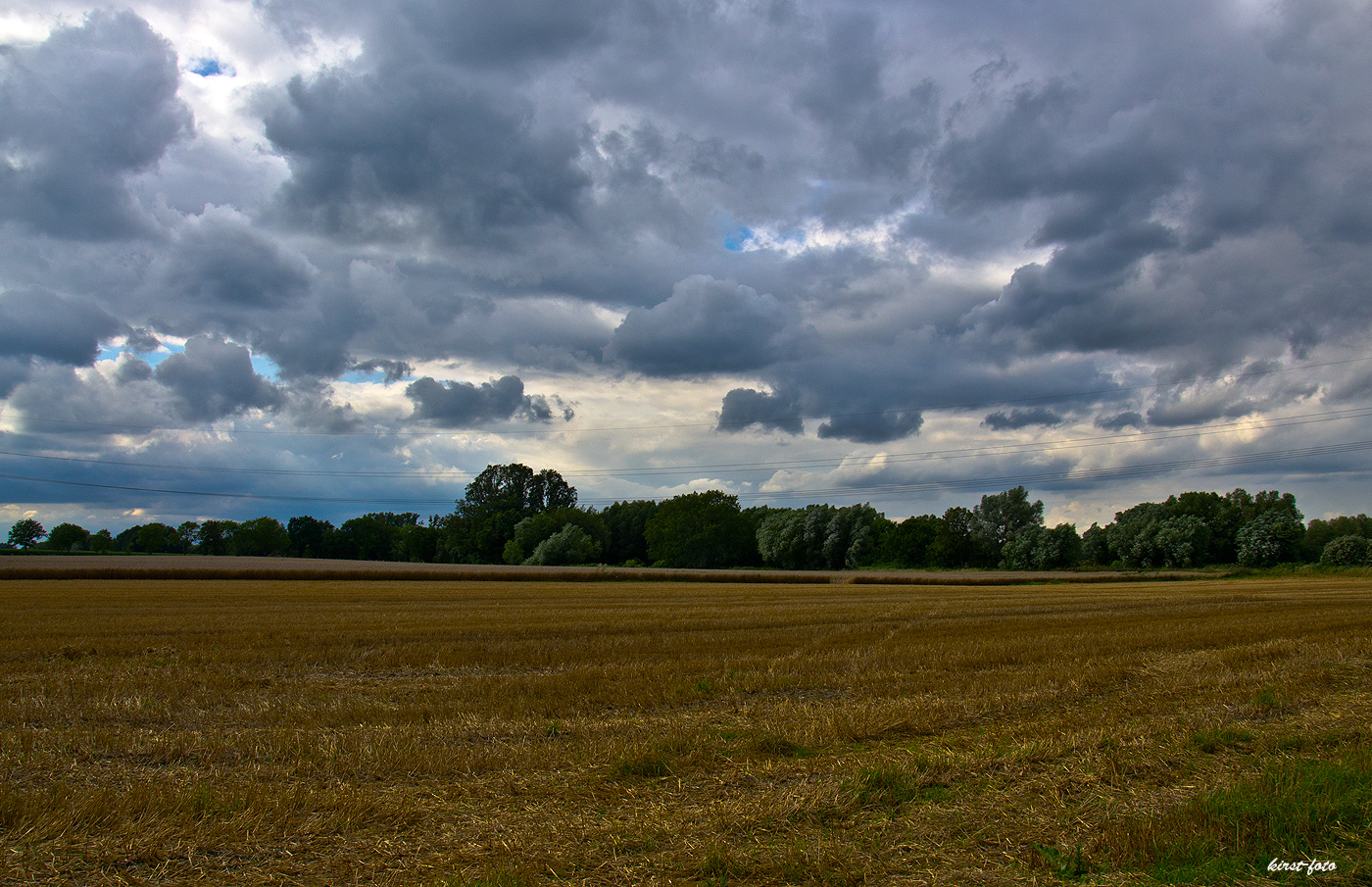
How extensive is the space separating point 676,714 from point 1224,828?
6.15m

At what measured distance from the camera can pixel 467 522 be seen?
154m

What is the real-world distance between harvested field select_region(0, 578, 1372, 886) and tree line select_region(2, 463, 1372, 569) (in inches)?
4030

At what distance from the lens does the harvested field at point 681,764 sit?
5.29 m

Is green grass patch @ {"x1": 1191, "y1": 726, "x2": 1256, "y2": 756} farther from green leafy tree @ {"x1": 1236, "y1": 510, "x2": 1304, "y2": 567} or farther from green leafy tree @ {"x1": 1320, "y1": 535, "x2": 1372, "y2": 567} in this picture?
green leafy tree @ {"x1": 1236, "y1": 510, "x2": 1304, "y2": 567}

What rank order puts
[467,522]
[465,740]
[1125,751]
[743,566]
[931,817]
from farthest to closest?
[467,522] < [743,566] < [465,740] < [1125,751] < [931,817]

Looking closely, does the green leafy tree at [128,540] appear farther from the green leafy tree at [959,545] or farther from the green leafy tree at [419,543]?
the green leafy tree at [959,545]

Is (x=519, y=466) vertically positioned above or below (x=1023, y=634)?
above

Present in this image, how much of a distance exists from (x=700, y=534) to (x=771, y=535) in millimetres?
11975

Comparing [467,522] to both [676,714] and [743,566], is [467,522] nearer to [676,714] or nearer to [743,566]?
[743,566]

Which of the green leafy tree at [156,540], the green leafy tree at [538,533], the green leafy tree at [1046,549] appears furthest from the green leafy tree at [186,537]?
the green leafy tree at [1046,549]

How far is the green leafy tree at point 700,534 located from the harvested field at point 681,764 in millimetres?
113867

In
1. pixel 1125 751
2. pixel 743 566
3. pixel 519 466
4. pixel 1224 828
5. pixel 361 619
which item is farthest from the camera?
pixel 519 466

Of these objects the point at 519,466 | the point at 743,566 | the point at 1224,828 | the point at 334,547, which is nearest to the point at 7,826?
the point at 1224,828

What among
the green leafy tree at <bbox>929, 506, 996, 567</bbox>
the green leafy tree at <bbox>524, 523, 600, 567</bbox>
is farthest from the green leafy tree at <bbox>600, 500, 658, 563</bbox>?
the green leafy tree at <bbox>929, 506, 996, 567</bbox>
